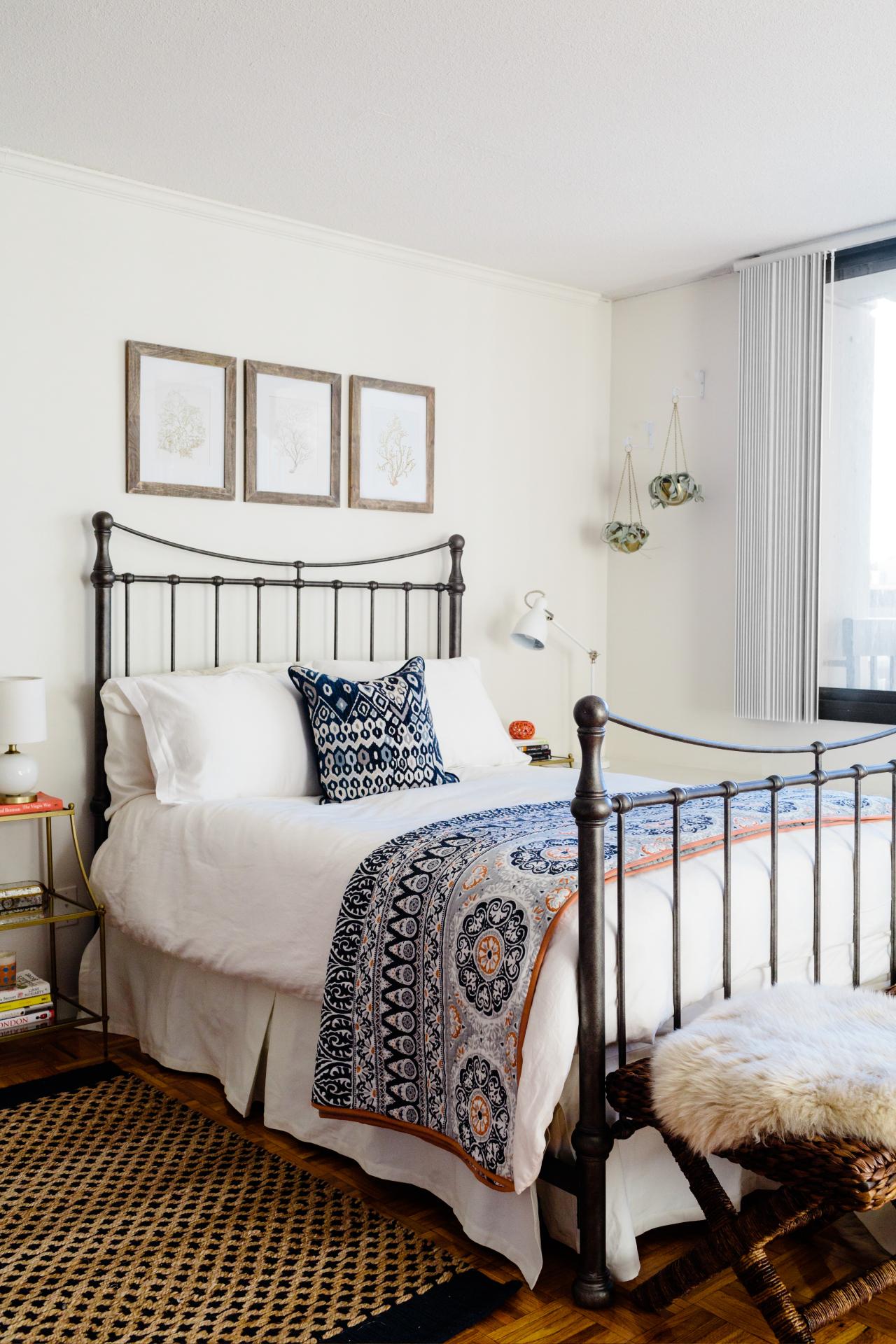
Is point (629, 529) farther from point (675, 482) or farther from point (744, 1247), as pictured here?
point (744, 1247)

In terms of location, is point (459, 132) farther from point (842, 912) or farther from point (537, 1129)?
point (537, 1129)

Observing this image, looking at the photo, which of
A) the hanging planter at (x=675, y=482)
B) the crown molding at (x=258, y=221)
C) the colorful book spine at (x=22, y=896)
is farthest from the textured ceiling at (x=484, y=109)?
the colorful book spine at (x=22, y=896)

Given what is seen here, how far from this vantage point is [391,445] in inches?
162

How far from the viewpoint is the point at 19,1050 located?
10.6 ft

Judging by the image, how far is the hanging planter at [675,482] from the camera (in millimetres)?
4340

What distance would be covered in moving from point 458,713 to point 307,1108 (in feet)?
4.63

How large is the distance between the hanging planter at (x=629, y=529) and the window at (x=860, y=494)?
77 centimetres

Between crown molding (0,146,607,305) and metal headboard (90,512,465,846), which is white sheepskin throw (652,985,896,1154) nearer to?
metal headboard (90,512,465,846)

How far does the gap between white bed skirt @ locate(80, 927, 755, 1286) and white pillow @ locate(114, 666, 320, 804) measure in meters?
0.47

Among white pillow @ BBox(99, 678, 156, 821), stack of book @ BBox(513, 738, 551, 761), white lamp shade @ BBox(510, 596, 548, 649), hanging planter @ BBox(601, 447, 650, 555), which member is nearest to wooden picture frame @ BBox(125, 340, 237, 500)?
white pillow @ BBox(99, 678, 156, 821)

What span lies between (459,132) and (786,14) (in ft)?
3.01

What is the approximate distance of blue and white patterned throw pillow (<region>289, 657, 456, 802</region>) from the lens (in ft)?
10.4

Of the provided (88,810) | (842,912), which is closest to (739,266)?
(842,912)

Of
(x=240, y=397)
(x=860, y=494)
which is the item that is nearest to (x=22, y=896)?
(x=240, y=397)
